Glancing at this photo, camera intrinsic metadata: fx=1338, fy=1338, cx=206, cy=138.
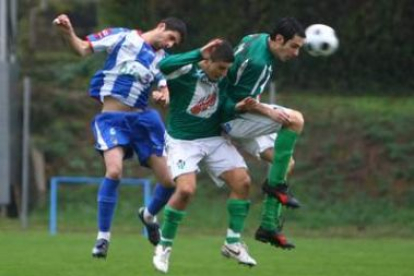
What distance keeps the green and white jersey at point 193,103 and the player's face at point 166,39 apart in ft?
1.86

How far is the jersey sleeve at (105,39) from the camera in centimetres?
1264

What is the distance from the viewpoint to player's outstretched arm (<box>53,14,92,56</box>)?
12109 millimetres

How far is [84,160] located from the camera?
23656 millimetres

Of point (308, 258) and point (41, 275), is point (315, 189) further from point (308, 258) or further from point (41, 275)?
point (41, 275)

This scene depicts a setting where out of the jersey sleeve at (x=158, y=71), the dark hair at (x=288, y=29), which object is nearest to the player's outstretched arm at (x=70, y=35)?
the jersey sleeve at (x=158, y=71)

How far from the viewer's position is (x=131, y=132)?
505 inches

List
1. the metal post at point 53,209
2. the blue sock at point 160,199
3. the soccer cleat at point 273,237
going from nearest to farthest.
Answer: the soccer cleat at point 273,237 → the blue sock at point 160,199 → the metal post at point 53,209

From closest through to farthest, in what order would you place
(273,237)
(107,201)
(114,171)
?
(273,237), (114,171), (107,201)

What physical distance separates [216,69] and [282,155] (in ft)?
3.23

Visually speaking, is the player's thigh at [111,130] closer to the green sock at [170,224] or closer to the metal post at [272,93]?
the green sock at [170,224]

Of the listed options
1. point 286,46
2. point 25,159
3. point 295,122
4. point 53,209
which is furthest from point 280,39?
point 25,159

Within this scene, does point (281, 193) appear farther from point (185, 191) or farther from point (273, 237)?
point (185, 191)

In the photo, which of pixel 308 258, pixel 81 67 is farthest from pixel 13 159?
pixel 308 258

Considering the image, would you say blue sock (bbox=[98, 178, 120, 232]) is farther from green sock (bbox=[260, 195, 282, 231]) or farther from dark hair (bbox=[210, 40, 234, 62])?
dark hair (bbox=[210, 40, 234, 62])
